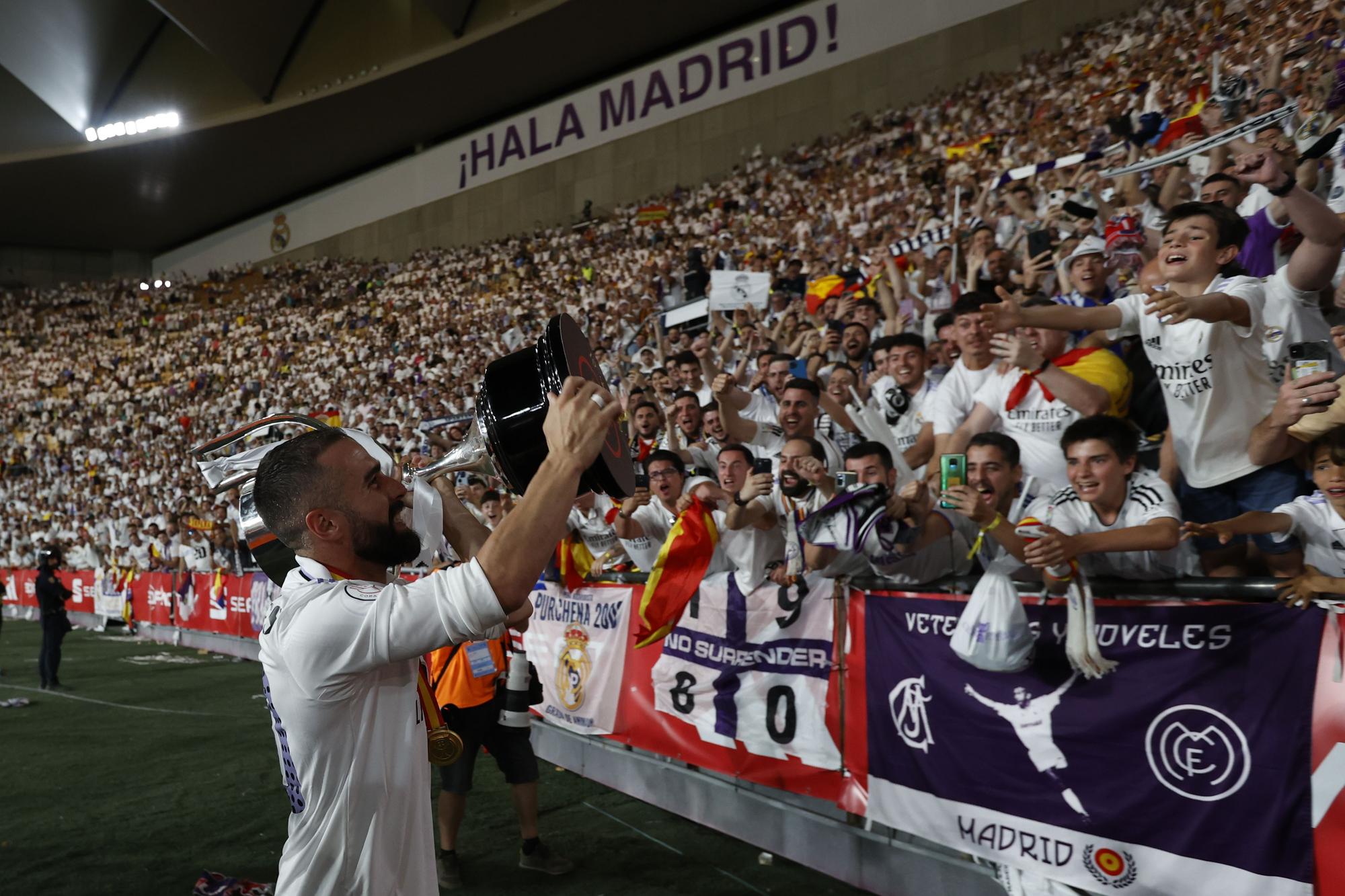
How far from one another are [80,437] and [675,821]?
30879 millimetres

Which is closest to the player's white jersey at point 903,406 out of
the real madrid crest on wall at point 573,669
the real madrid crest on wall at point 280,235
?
the real madrid crest on wall at point 573,669

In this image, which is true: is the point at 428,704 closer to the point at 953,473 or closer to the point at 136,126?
the point at 953,473

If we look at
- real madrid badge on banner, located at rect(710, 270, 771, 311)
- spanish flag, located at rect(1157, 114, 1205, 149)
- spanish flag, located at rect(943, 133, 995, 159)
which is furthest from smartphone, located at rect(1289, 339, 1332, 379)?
spanish flag, located at rect(943, 133, 995, 159)

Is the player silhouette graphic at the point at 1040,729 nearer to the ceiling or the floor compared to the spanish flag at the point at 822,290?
nearer to the floor

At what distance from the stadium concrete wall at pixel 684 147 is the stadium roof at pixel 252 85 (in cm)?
149

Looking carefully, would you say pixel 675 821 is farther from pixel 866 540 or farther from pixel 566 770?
pixel 866 540

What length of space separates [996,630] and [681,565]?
2.33 meters

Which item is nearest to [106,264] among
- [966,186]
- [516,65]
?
[516,65]

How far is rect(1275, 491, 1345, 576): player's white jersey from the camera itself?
3.38 m

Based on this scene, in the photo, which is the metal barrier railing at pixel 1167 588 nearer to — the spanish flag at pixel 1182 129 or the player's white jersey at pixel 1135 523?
the player's white jersey at pixel 1135 523

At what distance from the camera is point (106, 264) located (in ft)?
151

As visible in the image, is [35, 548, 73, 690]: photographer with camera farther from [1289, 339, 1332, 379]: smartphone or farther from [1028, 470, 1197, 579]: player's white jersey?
[1289, 339, 1332, 379]: smartphone

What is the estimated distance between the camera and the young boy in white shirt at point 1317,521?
3.36 m

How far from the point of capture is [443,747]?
2396 millimetres
